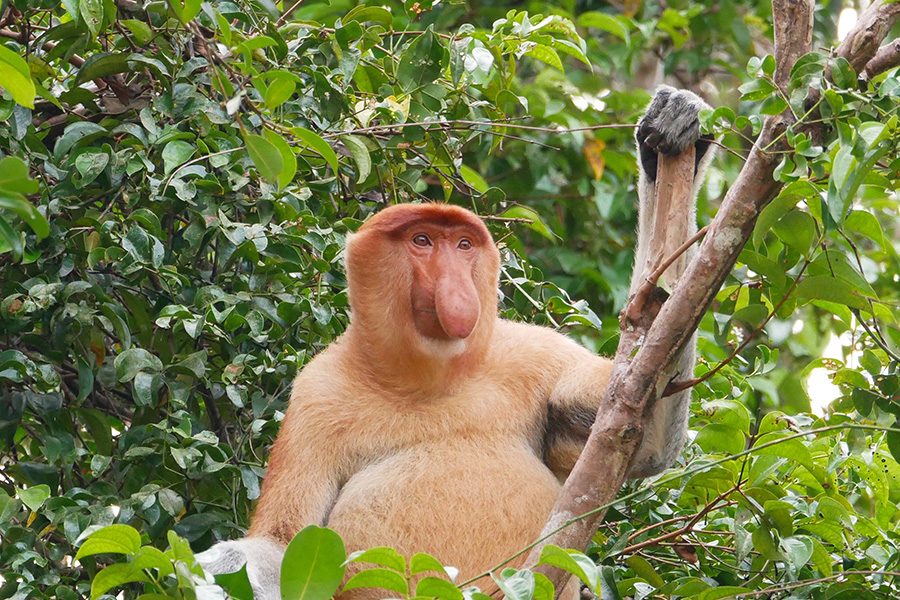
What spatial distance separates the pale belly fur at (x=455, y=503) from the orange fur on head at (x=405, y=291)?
24 centimetres

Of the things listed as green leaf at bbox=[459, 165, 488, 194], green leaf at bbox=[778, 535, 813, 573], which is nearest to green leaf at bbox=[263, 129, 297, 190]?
green leaf at bbox=[778, 535, 813, 573]

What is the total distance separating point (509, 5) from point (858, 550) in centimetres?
489

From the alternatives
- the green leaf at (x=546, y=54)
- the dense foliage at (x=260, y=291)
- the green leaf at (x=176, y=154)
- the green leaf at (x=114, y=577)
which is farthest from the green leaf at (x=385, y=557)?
the green leaf at (x=546, y=54)

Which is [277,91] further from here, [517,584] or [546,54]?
[546,54]

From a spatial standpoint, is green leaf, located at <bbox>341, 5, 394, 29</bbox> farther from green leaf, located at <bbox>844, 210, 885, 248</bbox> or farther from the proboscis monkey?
green leaf, located at <bbox>844, 210, 885, 248</bbox>

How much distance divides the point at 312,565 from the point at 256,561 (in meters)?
1.09

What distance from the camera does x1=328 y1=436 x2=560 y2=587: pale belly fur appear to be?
3.17 metres

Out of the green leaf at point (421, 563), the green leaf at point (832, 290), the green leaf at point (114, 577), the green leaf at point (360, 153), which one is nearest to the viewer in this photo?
the green leaf at point (421, 563)

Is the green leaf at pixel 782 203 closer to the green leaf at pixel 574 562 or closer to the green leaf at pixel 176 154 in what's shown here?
the green leaf at pixel 574 562

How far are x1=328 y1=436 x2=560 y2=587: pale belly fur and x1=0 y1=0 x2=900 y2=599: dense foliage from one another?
28cm

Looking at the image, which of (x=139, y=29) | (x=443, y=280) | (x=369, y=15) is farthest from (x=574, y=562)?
(x=369, y=15)

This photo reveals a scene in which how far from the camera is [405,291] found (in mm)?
3361

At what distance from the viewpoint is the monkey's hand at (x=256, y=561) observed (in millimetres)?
3139

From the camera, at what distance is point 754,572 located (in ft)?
10.4
